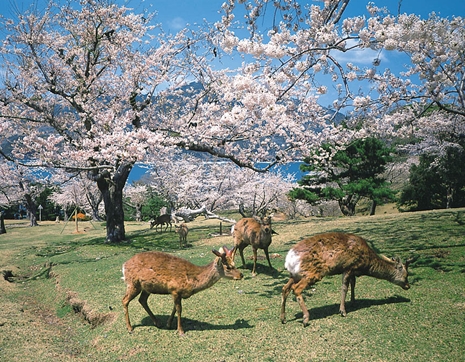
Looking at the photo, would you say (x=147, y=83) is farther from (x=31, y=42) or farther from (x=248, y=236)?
(x=248, y=236)

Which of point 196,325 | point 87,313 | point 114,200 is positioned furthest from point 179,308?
point 114,200

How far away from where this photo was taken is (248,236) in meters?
8.86

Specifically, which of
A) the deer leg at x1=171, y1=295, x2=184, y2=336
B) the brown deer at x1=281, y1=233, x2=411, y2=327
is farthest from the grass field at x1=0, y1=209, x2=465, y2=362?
the brown deer at x1=281, y1=233, x2=411, y2=327

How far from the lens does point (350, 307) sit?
616 centimetres

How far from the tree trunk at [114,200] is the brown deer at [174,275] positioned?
10570 millimetres

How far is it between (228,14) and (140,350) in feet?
22.4

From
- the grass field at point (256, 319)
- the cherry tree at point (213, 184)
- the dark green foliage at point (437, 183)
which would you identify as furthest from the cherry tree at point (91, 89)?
the dark green foliage at point (437, 183)

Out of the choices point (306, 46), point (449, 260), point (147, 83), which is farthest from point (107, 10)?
point (449, 260)

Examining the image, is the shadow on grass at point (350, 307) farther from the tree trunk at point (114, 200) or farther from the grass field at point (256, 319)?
the tree trunk at point (114, 200)

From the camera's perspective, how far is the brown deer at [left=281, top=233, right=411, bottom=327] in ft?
18.0

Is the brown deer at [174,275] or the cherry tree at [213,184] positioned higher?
the cherry tree at [213,184]

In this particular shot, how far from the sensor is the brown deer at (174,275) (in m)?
5.62

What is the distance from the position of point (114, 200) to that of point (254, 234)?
9767 mm

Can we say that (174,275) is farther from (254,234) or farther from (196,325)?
(254,234)
